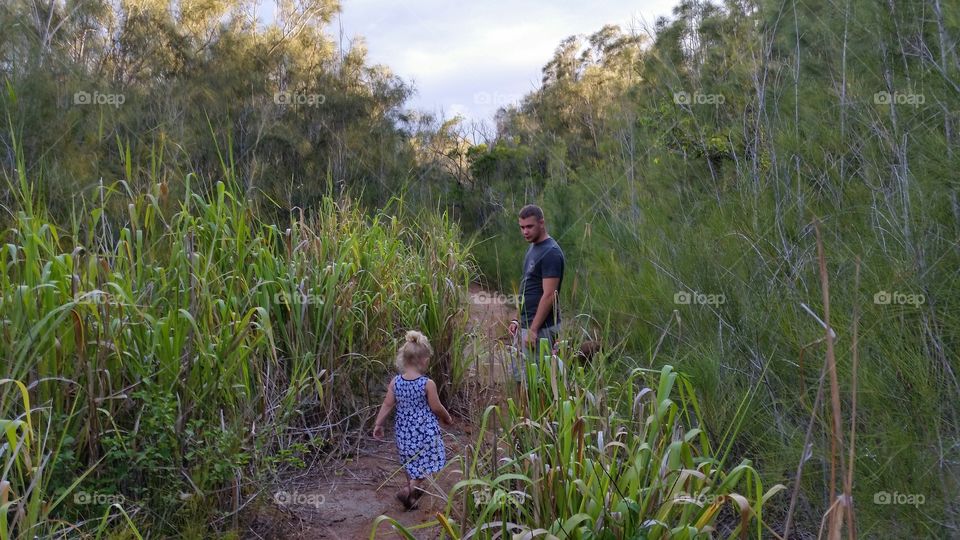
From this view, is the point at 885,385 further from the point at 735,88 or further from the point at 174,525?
the point at 735,88

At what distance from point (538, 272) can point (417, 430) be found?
1.31 m

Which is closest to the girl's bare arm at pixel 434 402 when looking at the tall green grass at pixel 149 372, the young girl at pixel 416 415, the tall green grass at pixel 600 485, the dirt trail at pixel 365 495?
the young girl at pixel 416 415

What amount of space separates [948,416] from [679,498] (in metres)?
1.19

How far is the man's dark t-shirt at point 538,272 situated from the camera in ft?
15.0

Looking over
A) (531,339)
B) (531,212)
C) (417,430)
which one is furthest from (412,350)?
(531,212)

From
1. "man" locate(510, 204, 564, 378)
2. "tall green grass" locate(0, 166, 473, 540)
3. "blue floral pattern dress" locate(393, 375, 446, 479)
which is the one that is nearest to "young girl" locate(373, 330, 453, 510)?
"blue floral pattern dress" locate(393, 375, 446, 479)

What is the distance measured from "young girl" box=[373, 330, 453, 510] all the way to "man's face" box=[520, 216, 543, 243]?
114 centimetres

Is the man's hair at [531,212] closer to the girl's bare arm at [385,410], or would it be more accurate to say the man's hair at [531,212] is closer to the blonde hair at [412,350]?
the blonde hair at [412,350]

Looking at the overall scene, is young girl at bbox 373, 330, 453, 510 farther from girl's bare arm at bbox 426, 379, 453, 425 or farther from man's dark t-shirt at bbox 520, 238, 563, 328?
man's dark t-shirt at bbox 520, 238, 563, 328

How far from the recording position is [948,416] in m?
2.81

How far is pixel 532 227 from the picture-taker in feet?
15.4

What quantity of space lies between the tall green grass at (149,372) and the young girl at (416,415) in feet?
1.61

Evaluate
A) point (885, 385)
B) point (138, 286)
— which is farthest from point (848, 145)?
point (138, 286)

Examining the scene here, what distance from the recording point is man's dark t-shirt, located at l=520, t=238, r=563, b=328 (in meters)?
4.58
